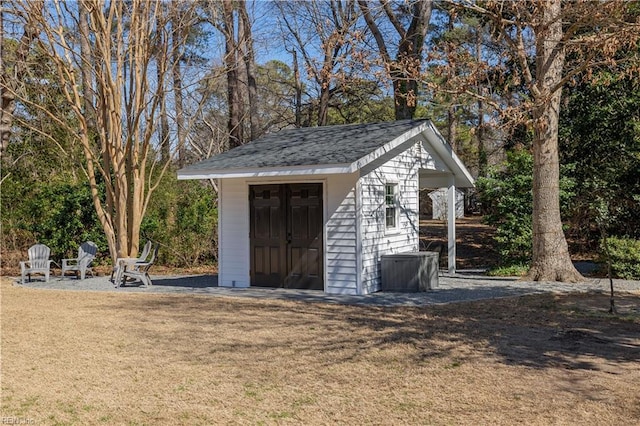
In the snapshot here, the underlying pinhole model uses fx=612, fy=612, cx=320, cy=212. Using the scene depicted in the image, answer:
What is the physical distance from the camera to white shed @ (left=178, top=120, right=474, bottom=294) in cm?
1216

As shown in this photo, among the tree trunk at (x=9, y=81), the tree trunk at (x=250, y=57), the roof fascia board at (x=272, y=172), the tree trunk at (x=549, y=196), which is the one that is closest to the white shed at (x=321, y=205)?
the roof fascia board at (x=272, y=172)

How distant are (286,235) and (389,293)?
2.49m

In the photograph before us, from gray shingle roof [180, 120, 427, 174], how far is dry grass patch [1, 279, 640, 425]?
3058mm

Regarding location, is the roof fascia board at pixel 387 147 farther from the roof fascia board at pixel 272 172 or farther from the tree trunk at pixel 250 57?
the tree trunk at pixel 250 57

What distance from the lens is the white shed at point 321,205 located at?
1216 centimetres

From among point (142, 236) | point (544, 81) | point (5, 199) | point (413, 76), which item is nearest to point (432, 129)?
point (413, 76)

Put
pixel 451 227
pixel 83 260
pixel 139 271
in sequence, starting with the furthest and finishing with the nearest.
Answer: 1. pixel 451 227
2. pixel 83 260
3. pixel 139 271

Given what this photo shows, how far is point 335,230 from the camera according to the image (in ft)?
40.4

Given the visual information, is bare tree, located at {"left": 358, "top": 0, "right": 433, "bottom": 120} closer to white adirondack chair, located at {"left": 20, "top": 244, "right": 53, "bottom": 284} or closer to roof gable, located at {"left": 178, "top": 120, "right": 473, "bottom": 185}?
roof gable, located at {"left": 178, "top": 120, "right": 473, "bottom": 185}

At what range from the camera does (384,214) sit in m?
13.1

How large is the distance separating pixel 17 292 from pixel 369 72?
9.22 m

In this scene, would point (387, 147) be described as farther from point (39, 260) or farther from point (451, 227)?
point (39, 260)

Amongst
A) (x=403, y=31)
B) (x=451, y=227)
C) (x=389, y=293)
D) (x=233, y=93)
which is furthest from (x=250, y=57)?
(x=389, y=293)

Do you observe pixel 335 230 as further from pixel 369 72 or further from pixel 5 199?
pixel 5 199
